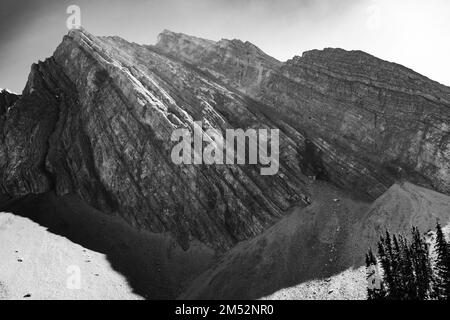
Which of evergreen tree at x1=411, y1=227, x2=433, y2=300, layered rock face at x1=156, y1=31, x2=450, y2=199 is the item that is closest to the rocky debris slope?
evergreen tree at x1=411, y1=227, x2=433, y2=300

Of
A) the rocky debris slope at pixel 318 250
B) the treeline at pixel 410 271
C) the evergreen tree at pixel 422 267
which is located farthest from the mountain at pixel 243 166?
the evergreen tree at pixel 422 267

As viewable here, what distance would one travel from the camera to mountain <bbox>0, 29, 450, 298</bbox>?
62.2 meters

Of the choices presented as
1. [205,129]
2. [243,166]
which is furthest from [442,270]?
[205,129]

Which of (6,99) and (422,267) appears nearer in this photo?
(422,267)

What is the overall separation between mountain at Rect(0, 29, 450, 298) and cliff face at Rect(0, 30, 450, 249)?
277mm

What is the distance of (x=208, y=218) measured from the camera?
71.5 meters

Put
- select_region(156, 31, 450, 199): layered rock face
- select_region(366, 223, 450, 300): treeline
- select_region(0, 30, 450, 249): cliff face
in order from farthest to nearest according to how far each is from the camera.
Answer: select_region(156, 31, 450, 199): layered rock face, select_region(0, 30, 450, 249): cliff face, select_region(366, 223, 450, 300): treeline

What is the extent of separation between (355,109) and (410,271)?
173 feet

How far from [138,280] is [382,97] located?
225ft

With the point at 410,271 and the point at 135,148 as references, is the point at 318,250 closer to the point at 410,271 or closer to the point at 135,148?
the point at 410,271

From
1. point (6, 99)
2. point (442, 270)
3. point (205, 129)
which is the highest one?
point (6, 99)

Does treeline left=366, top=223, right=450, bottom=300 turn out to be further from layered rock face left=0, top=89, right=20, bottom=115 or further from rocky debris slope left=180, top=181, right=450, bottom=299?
layered rock face left=0, top=89, right=20, bottom=115

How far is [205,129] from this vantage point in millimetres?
83375

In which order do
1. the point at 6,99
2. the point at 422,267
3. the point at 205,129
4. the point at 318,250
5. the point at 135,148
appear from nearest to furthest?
the point at 422,267 < the point at 318,250 < the point at 135,148 < the point at 205,129 < the point at 6,99
